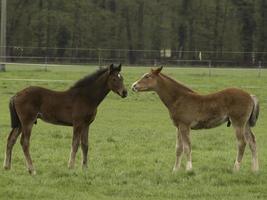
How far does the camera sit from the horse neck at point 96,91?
11602 mm

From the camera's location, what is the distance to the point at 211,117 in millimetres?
11578

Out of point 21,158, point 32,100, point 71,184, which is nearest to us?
point 71,184

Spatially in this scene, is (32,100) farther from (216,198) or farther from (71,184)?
(216,198)

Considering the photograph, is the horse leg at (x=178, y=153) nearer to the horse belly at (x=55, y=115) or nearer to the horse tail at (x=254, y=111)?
the horse tail at (x=254, y=111)

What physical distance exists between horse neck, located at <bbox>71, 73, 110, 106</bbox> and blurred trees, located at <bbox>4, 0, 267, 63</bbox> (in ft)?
202

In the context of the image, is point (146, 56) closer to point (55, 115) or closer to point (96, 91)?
point (96, 91)

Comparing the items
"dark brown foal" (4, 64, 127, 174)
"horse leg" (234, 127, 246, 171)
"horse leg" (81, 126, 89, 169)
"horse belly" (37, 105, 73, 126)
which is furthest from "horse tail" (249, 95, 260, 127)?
"horse belly" (37, 105, 73, 126)

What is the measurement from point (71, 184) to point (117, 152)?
4413mm

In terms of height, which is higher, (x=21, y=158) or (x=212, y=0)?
(x=212, y=0)

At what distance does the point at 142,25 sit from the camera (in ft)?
260

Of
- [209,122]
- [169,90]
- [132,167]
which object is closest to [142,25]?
[169,90]

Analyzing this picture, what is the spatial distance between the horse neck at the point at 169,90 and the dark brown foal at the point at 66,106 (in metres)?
0.75

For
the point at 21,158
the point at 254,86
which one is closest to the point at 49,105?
the point at 21,158

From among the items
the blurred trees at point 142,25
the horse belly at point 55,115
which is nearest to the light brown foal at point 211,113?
the horse belly at point 55,115
